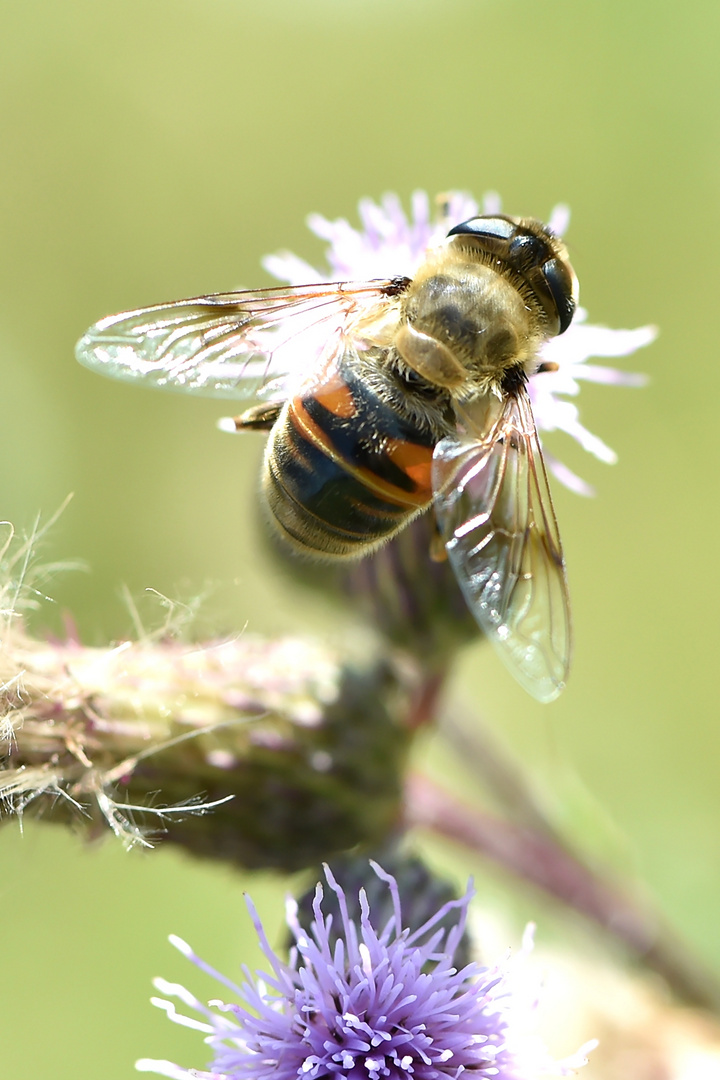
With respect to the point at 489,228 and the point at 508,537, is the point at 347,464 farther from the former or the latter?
the point at 489,228

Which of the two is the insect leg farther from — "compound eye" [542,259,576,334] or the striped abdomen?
"compound eye" [542,259,576,334]

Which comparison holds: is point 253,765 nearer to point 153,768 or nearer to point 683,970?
point 153,768

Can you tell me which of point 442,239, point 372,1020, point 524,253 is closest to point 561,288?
point 524,253

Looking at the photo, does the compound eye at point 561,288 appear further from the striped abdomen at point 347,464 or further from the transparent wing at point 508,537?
the striped abdomen at point 347,464

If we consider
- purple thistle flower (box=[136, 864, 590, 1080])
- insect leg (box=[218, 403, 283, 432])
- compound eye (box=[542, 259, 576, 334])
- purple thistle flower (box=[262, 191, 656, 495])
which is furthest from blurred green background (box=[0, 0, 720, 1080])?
compound eye (box=[542, 259, 576, 334])

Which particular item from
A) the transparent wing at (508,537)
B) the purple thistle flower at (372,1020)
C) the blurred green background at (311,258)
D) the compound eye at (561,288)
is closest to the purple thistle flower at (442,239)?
the compound eye at (561,288)

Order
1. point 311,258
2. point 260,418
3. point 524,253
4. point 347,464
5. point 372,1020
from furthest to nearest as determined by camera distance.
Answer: point 311,258 → point 260,418 → point 524,253 → point 347,464 → point 372,1020

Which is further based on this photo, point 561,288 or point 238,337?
point 238,337
